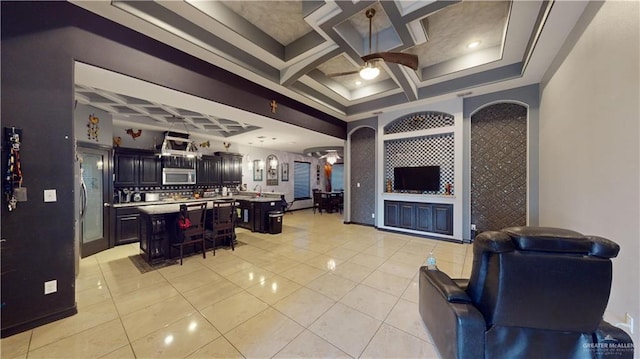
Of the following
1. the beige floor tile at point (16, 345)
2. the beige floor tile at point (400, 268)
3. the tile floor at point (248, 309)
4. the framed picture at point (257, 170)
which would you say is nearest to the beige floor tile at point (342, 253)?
the tile floor at point (248, 309)

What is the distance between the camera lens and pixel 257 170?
8.49 meters

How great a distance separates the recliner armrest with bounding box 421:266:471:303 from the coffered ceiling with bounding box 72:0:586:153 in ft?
8.67

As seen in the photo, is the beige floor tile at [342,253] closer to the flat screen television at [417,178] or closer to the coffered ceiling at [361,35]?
the flat screen television at [417,178]

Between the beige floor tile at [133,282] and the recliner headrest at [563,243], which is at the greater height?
the recliner headrest at [563,243]

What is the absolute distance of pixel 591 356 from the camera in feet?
4.13

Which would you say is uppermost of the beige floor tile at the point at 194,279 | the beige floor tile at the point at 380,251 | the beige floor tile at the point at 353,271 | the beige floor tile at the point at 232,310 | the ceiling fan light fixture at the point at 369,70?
the ceiling fan light fixture at the point at 369,70

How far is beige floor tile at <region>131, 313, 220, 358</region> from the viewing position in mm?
1771

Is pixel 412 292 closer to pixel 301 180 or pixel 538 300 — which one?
pixel 538 300

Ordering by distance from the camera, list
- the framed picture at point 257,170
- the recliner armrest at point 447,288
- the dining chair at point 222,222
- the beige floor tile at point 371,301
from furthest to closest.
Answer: the framed picture at point 257,170
the dining chair at point 222,222
the beige floor tile at point 371,301
the recliner armrest at point 447,288

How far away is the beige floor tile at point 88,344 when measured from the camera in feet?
5.74

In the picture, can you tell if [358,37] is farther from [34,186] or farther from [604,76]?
[34,186]

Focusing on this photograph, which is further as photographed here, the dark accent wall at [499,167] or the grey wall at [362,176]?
the grey wall at [362,176]

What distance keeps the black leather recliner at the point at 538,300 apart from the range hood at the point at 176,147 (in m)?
6.15

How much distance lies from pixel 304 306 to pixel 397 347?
1.00 meters
